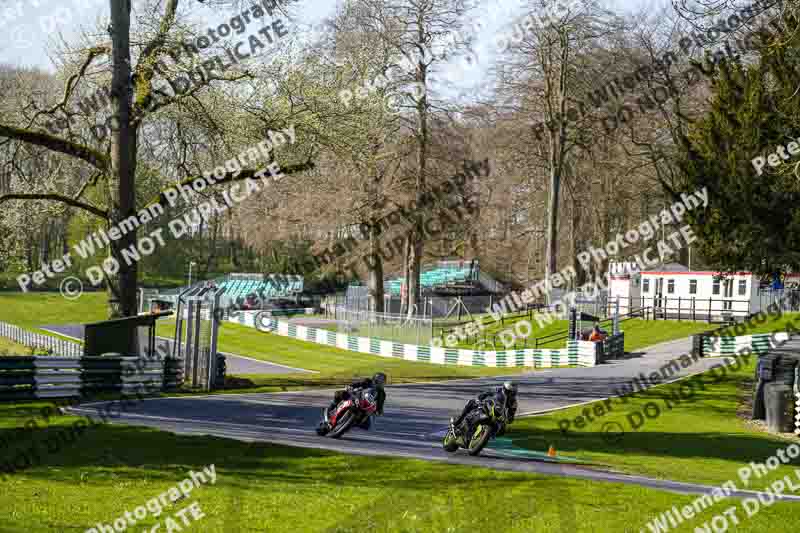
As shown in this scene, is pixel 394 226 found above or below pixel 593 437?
above

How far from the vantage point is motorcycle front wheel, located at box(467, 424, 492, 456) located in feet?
42.1

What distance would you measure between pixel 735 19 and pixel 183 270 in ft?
245

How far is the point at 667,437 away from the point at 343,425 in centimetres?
785

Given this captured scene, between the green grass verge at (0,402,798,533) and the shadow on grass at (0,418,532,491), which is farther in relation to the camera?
the shadow on grass at (0,418,532,491)

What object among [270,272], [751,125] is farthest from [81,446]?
[270,272]

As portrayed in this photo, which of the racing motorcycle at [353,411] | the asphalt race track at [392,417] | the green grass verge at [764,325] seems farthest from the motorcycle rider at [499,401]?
the green grass verge at [764,325]

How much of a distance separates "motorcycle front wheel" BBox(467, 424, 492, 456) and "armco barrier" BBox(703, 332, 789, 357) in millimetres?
24541

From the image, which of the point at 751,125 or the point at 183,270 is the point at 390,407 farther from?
the point at 183,270

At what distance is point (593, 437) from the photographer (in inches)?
682

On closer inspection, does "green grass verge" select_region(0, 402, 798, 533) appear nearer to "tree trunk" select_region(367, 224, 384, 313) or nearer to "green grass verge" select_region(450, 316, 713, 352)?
"green grass verge" select_region(450, 316, 713, 352)

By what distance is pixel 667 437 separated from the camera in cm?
1794

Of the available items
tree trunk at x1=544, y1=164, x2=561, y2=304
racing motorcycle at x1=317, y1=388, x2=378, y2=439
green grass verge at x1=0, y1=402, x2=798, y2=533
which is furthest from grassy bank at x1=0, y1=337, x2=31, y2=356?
tree trunk at x1=544, y1=164, x2=561, y2=304

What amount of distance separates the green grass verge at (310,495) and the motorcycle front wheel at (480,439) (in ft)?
4.29

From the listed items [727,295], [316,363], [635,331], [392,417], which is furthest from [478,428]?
[727,295]
